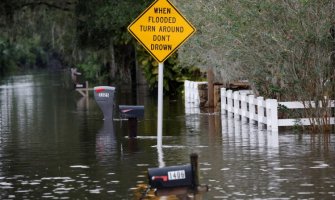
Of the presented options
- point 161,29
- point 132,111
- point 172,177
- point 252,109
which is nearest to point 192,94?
point 252,109

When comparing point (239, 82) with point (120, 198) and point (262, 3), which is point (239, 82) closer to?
point (262, 3)

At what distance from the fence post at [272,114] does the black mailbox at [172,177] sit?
40.2 ft

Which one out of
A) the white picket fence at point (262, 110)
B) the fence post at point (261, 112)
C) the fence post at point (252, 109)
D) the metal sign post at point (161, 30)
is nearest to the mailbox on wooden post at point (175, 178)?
the metal sign post at point (161, 30)

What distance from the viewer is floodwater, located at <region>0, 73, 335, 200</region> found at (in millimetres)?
14531

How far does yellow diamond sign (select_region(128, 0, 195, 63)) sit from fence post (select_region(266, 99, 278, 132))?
6007mm

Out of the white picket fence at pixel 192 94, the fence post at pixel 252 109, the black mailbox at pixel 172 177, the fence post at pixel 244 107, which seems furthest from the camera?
the white picket fence at pixel 192 94

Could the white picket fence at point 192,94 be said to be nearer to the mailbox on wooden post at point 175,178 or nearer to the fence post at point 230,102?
the fence post at point 230,102

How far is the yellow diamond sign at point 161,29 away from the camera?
65.0ft

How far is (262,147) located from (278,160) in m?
2.74

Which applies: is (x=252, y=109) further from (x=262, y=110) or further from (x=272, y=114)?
(x=272, y=114)

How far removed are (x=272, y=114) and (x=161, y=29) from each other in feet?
21.2

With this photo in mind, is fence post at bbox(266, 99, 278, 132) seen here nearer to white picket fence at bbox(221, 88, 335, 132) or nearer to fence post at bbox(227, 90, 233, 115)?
white picket fence at bbox(221, 88, 335, 132)

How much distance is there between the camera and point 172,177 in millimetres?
13109

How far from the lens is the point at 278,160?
713 inches
